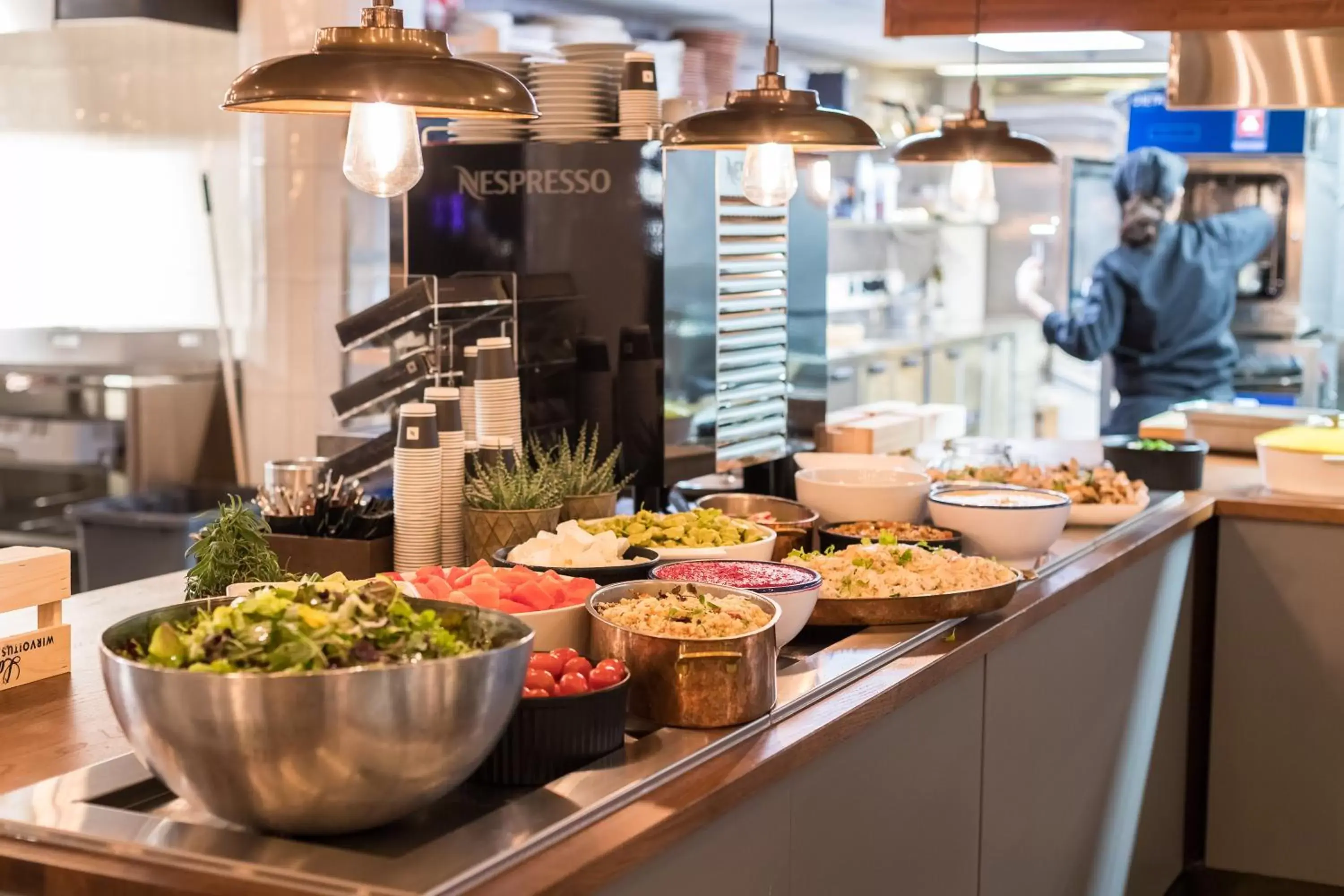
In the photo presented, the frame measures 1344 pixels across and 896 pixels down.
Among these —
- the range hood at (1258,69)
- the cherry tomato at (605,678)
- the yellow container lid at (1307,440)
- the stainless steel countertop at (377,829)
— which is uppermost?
the range hood at (1258,69)

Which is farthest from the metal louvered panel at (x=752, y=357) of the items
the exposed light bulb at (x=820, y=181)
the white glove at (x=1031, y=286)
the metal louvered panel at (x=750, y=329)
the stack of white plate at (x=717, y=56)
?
the white glove at (x=1031, y=286)

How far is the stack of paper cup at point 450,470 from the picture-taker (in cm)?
288

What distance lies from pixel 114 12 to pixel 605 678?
13.9 ft

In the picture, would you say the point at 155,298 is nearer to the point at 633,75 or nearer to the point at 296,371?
the point at 296,371

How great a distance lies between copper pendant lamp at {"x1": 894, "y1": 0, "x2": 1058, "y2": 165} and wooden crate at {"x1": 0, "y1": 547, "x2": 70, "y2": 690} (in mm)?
2212

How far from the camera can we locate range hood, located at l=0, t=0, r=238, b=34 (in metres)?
5.38

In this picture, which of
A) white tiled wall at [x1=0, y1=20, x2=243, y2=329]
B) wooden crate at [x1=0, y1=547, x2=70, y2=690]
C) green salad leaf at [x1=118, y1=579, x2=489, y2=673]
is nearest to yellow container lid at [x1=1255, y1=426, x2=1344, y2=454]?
green salad leaf at [x1=118, y1=579, x2=489, y2=673]

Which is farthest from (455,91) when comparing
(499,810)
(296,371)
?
(296,371)

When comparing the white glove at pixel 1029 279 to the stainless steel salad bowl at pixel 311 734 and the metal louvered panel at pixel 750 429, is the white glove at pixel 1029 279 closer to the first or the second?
the metal louvered panel at pixel 750 429

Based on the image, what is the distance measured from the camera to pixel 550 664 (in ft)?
6.57

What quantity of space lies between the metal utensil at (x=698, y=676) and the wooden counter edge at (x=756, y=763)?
55 mm

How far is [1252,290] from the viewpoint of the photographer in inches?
307

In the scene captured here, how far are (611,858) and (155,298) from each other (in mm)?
5066

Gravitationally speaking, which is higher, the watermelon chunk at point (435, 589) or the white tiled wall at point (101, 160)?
the white tiled wall at point (101, 160)
